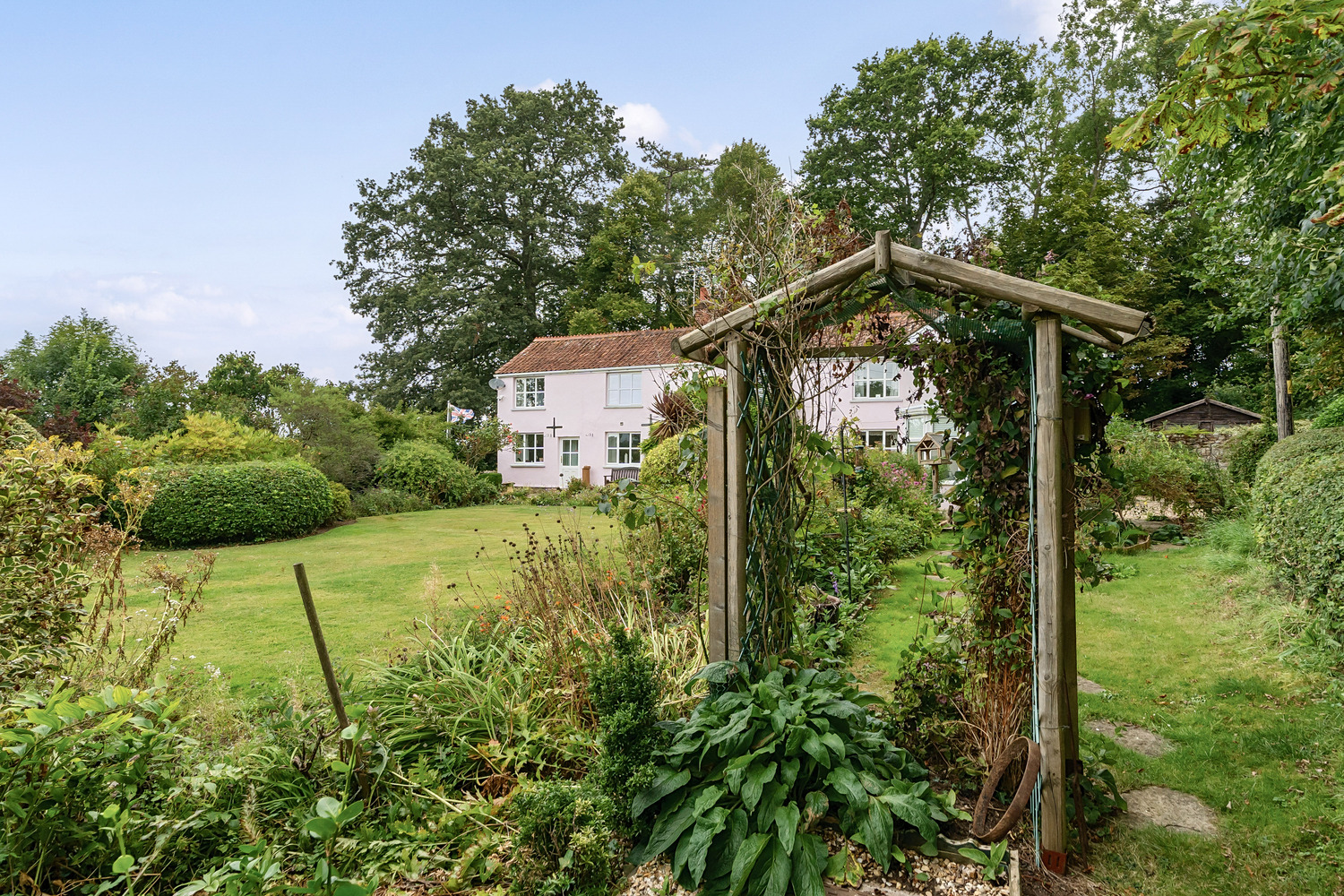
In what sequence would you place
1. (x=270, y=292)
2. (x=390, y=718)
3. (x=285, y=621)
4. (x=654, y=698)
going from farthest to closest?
1. (x=270, y=292)
2. (x=285, y=621)
3. (x=390, y=718)
4. (x=654, y=698)

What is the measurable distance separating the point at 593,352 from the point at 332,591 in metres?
16.8

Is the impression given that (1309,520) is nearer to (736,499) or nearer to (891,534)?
(891,534)

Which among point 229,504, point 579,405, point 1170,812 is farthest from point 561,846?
point 579,405

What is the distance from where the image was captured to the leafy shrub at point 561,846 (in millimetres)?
2408

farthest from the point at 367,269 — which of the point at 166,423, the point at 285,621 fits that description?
the point at 285,621

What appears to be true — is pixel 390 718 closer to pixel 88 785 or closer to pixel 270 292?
pixel 88 785

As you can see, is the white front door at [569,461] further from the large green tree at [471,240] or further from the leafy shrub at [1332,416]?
the leafy shrub at [1332,416]

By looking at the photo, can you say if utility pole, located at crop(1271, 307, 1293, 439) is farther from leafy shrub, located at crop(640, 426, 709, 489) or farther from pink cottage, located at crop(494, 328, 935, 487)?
pink cottage, located at crop(494, 328, 935, 487)

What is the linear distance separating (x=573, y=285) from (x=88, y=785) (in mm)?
30111

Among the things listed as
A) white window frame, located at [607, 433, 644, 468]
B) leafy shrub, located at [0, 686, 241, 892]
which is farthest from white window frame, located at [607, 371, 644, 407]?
leafy shrub, located at [0, 686, 241, 892]

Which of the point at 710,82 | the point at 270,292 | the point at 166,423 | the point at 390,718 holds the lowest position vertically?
the point at 390,718

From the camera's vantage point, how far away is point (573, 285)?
3111cm

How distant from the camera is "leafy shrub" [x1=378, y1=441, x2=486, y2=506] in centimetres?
1762

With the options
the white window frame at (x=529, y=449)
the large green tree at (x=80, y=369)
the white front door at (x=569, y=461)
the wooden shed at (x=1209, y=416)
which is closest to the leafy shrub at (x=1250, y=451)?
the wooden shed at (x=1209, y=416)
